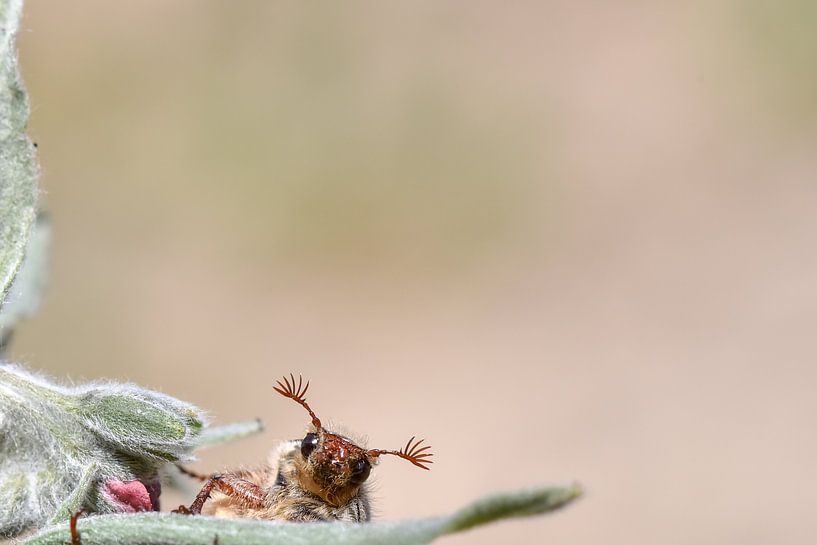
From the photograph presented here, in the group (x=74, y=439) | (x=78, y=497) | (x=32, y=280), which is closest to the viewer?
(x=78, y=497)

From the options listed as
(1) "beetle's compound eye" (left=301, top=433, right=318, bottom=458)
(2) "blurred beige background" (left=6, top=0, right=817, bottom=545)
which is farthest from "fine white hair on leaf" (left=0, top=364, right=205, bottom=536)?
(2) "blurred beige background" (left=6, top=0, right=817, bottom=545)

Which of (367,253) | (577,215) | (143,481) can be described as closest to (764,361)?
(577,215)

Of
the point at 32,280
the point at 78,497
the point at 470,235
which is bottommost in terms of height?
the point at 78,497

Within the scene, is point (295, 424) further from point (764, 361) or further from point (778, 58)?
point (778, 58)

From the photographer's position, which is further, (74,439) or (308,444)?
(308,444)

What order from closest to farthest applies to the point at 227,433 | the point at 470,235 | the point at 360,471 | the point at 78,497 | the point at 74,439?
the point at 78,497 < the point at 74,439 < the point at 360,471 < the point at 227,433 < the point at 470,235

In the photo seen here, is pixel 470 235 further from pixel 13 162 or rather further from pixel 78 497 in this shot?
pixel 78 497

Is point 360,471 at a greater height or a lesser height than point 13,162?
lesser

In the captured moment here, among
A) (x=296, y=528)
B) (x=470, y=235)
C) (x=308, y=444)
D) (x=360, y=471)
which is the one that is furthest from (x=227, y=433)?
(x=470, y=235)
